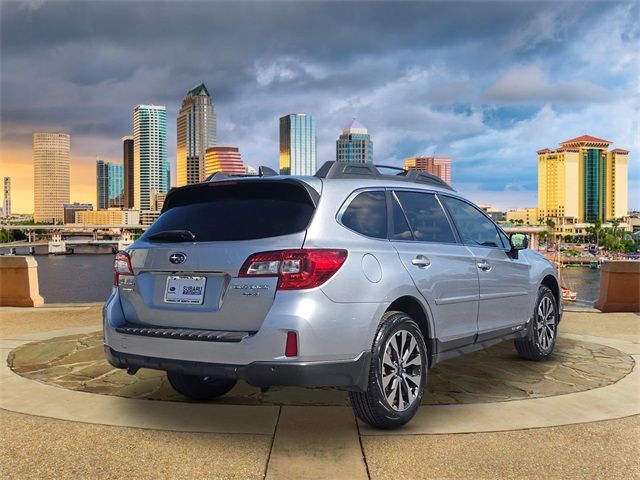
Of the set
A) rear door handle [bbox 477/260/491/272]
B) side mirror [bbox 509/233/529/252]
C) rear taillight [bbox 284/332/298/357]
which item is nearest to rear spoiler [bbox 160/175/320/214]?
rear taillight [bbox 284/332/298/357]

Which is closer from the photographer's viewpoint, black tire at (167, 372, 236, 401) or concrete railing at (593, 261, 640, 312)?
black tire at (167, 372, 236, 401)

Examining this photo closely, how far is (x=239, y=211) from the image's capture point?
13.4 feet

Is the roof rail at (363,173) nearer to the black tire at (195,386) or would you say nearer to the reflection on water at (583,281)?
the black tire at (195,386)

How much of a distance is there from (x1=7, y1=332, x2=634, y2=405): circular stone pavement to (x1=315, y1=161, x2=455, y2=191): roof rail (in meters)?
1.79

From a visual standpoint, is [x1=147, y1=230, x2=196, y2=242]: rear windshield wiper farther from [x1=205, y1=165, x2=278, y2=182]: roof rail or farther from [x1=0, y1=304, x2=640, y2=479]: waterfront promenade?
[x1=0, y1=304, x2=640, y2=479]: waterfront promenade

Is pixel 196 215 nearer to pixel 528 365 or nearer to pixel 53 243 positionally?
pixel 528 365

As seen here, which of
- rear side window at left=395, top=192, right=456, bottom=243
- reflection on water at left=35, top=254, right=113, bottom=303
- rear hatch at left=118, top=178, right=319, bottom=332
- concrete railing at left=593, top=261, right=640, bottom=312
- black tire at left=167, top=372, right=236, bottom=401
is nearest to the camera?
rear hatch at left=118, top=178, right=319, bottom=332

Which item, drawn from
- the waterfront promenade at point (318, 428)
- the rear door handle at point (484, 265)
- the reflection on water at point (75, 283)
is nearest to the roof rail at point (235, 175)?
the waterfront promenade at point (318, 428)

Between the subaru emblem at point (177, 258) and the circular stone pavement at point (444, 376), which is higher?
the subaru emblem at point (177, 258)

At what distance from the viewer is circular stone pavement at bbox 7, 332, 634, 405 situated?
201 inches

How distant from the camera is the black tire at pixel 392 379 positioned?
157 inches

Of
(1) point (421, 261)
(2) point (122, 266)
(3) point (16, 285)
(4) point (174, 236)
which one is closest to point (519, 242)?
(1) point (421, 261)

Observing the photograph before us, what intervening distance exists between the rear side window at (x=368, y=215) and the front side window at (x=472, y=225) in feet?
3.61

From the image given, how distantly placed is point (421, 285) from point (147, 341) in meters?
1.93
